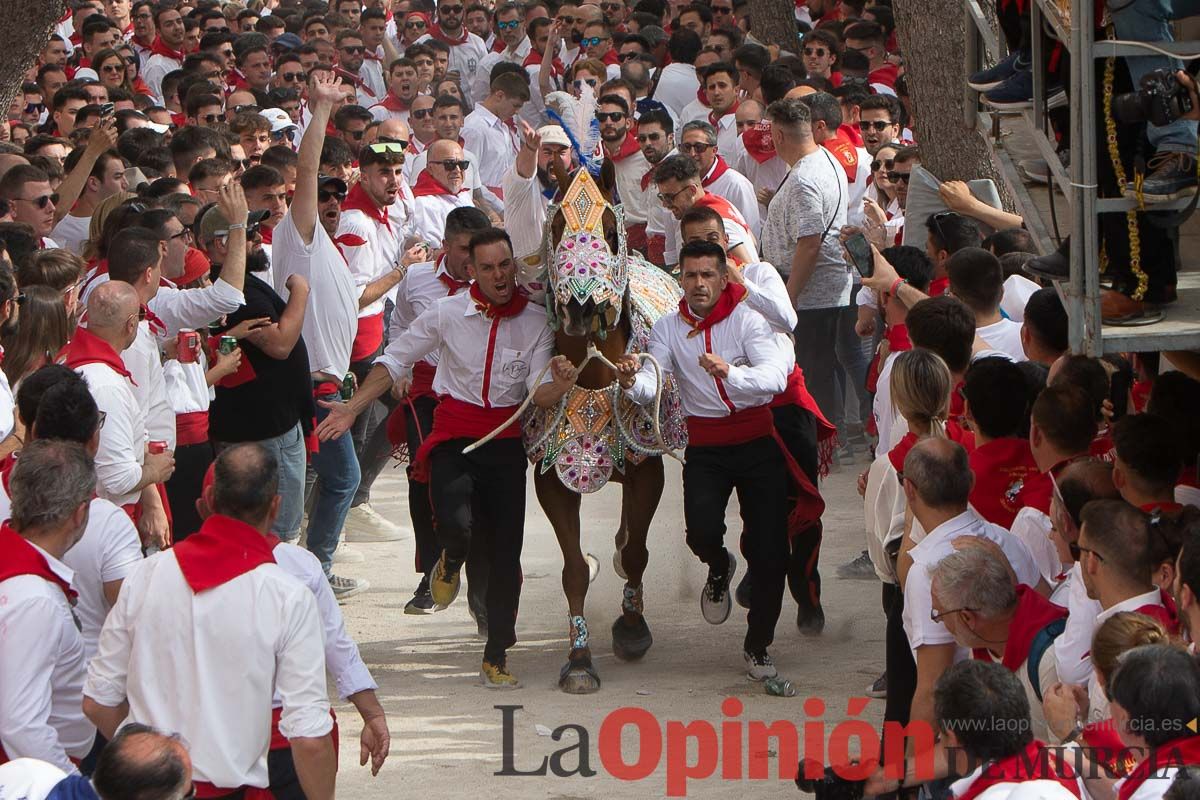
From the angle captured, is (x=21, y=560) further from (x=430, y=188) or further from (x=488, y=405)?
(x=430, y=188)

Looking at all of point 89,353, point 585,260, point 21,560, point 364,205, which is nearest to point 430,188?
point 364,205

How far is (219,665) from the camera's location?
168 inches

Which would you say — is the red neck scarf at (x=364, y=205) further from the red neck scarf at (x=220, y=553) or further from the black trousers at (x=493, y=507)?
the red neck scarf at (x=220, y=553)

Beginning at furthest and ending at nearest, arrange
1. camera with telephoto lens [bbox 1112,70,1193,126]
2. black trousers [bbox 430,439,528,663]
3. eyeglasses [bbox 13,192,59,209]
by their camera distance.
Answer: eyeglasses [bbox 13,192,59,209]
black trousers [bbox 430,439,528,663]
camera with telephoto lens [bbox 1112,70,1193,126]

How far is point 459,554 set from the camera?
290 inches

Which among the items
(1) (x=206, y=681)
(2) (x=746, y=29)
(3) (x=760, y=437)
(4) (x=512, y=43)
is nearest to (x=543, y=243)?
(3) (x=760, y=437)

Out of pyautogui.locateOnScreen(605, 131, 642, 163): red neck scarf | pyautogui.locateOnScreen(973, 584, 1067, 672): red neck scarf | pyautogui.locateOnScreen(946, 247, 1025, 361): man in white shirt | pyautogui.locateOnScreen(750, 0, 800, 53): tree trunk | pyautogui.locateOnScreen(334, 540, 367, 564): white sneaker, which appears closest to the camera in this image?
pyautogui.locateOnScreen(973, 584, 1067, 672): red neck scarf

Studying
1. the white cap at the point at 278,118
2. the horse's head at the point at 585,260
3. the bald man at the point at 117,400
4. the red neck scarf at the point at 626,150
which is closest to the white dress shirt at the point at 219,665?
the bald man at the point at 117,400

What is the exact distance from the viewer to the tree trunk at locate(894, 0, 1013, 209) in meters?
9.56

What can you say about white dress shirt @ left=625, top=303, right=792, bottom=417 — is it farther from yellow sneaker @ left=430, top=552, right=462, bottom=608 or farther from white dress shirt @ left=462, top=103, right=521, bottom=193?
white dress shirt @ left=462, top=103, right=521, bottom=193

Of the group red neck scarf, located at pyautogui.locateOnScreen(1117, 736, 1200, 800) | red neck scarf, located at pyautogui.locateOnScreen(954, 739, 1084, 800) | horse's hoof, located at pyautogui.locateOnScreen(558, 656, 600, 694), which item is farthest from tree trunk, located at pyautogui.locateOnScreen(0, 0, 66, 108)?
red neck scarf, located at pyautogui.locateOnScreen(1117, 736, 1200, 800)

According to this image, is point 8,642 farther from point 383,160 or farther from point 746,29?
point 746,29

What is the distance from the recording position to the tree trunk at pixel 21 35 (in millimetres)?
10320

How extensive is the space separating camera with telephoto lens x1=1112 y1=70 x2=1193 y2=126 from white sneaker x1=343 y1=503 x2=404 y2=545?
6.25 m
